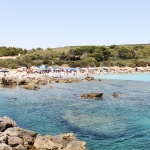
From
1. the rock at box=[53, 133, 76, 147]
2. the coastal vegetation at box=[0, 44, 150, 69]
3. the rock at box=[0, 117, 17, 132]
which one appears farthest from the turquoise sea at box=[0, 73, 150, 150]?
the coastal vegetation at box=[0, 44, 150, 69]

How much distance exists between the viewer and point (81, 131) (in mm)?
24391

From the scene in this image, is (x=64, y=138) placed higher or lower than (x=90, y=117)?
higher

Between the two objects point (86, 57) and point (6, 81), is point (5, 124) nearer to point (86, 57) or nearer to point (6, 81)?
point (6, 81)

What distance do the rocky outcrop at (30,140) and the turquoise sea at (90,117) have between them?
5.40 feet

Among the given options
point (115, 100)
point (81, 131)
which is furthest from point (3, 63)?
point (81, 131)

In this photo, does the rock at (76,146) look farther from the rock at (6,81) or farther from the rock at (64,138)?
the rock at (6,81)

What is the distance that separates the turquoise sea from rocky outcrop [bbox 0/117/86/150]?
5.40ft

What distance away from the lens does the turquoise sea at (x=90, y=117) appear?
22.4m

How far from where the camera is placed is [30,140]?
67.6 ft

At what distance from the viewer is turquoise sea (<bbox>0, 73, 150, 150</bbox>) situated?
22.4 m

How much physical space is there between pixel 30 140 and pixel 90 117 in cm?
1032

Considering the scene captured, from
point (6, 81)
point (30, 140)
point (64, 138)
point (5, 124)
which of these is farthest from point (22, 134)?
point (6, 81)

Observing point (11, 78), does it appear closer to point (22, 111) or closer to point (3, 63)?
point (22, 111)

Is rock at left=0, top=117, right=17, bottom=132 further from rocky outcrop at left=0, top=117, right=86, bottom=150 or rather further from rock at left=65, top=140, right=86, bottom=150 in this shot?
rock at left=65, top=140, right=86, bottom=150
